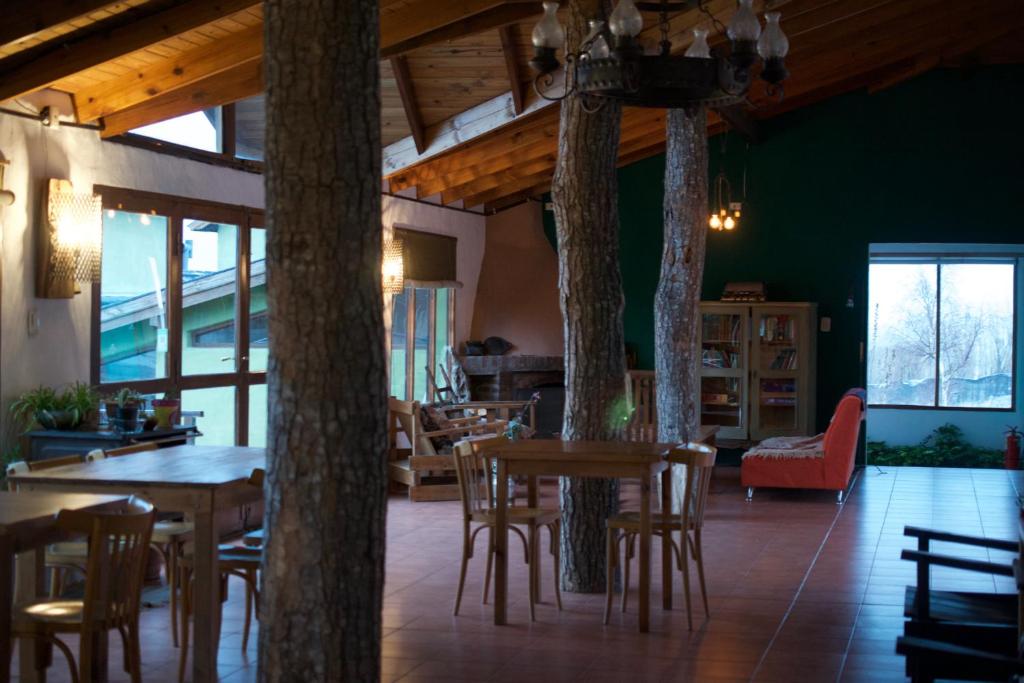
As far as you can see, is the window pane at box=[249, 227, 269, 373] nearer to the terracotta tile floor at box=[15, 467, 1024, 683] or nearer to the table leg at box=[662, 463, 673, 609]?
the terracotta tile floor at box=[15, 467, 1024, 683]

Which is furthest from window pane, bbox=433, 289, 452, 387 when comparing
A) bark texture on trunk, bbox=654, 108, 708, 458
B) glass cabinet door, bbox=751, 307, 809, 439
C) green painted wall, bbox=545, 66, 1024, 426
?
bark texture on trunk, bbox=654, 108, 708, 458

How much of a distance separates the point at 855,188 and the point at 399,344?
17.4 feet

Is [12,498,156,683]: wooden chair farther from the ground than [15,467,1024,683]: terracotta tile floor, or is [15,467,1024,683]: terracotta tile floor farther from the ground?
[12,498,156,683]: wooden chair

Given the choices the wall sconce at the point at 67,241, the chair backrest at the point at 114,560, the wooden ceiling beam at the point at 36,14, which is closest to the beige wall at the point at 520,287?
the wall sconce at the point at 67,241

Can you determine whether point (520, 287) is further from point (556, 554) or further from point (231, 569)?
point (231, 569)

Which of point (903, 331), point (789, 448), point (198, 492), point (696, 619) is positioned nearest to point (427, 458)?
point (789, 448)

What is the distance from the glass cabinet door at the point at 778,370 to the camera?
12.8 meters

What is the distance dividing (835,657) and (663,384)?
11.6 feet

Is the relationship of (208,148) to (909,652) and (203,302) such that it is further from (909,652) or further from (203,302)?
(909,652)

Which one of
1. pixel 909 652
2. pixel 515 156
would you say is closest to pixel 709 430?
pixel 515 156

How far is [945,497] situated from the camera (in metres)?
10.7

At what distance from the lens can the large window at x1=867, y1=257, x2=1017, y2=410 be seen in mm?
15102

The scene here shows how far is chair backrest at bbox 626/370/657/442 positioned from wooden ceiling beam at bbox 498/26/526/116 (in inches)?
131

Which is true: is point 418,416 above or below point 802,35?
below
